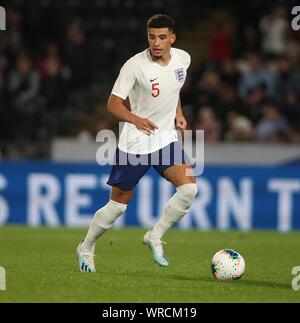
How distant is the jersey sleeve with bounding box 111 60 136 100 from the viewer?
30.5ft

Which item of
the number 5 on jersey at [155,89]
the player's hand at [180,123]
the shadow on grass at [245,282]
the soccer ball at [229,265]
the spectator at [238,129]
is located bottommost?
the shadow on grass at [245,282]

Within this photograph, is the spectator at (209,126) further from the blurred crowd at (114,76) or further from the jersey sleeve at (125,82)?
the jersey sleeve at (125,82)

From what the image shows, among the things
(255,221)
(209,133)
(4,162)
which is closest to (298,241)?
(255,221)

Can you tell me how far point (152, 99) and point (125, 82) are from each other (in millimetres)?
358

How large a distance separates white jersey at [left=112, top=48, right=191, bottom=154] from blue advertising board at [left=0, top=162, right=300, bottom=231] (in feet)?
20.6

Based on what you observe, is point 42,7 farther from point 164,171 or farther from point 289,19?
point 164,171

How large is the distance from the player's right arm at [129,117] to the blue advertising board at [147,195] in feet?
21.9

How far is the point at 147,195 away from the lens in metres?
16.0

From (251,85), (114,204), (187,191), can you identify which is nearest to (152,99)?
(187,191)

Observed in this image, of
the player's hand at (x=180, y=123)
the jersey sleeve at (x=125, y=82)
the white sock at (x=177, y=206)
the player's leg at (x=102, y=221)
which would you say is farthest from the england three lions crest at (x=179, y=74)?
the player's leg at (x=102, y=221)

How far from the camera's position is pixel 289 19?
62.2 feet

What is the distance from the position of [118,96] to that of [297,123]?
8.60 meters

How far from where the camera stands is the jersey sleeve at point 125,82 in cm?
928

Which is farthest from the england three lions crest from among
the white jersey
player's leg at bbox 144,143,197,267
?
player's leg at bbox 144,143,197,267
